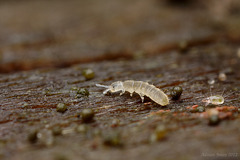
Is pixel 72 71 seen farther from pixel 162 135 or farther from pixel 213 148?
pixel 213 148

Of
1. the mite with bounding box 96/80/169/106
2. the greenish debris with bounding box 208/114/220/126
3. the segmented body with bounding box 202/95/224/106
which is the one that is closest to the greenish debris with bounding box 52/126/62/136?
the mite with bounding box 96/80/169/106

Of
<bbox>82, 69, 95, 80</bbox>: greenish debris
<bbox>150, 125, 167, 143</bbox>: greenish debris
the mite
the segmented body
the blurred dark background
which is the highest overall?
the blurred dark background

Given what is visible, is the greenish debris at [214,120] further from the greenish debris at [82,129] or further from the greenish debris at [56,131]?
the greenish debris at [56,131]

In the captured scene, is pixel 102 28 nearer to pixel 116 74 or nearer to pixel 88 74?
pixel 116 74

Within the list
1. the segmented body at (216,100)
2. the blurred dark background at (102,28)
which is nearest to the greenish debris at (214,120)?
the segmented body at (216,100)

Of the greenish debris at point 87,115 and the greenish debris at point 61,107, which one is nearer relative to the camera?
the greenish debris at point 87,115

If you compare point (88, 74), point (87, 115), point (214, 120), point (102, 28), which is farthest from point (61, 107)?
point (102, 28)

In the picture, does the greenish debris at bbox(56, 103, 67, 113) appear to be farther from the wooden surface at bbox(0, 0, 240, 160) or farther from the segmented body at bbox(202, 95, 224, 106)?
the segmented body at bbox(202, 95, 224, 106)

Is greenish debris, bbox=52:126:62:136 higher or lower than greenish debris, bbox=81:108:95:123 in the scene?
lower

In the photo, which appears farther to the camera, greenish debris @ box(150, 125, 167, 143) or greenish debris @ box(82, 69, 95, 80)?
greenish debris @ box(82, 69, 95, 80)
